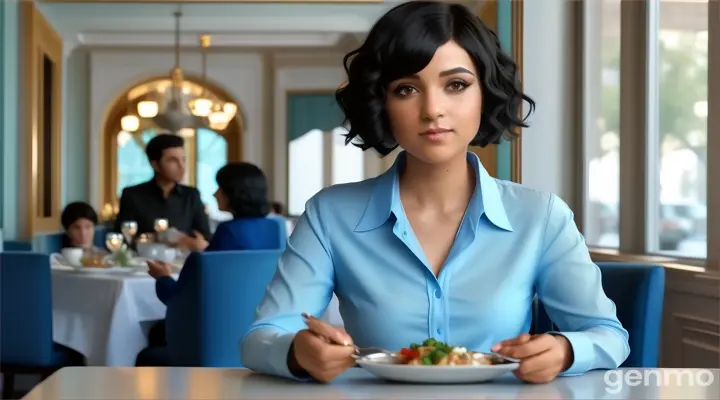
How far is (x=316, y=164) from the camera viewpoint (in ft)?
47.1

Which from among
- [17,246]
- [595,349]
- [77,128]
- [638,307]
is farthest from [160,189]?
[77,128]

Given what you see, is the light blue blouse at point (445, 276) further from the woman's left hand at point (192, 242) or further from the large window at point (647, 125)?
the woman's left hand at point (192, 242)

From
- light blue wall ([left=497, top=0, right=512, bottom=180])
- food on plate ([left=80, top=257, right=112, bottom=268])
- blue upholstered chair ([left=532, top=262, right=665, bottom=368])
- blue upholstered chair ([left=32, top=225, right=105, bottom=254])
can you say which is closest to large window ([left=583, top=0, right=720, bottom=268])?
light blue wall ([left=497, top=0, right=512, bottom=180])

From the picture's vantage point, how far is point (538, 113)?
3.91 meters

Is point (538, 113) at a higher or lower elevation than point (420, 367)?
higher

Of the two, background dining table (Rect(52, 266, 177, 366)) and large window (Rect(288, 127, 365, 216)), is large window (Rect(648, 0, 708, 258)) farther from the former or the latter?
large window (Rect(288, 127, 365, 216))

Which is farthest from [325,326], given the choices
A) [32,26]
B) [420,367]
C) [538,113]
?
[32,26]

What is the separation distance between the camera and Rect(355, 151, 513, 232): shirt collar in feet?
5.18

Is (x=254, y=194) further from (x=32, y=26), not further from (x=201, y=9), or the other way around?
(x=201, y=9)

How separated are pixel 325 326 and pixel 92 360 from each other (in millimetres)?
3065

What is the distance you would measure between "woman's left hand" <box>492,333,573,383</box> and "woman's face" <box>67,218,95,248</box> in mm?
4420

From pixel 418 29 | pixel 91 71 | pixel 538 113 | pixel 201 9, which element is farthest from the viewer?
pixel 91 71

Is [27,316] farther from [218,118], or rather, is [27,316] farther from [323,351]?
[218,118]

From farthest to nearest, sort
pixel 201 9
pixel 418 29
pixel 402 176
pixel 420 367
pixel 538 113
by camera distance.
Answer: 1. pixel 201 9
2. pixel 538 113
3. pixel 402 176
4. pixel 418 29
5. pixel 420 367
